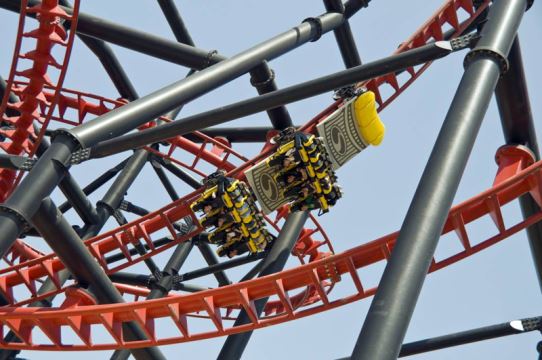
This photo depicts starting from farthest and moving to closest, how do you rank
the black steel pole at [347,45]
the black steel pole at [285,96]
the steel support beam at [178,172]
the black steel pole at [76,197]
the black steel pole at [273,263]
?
the steel support beam at [178,172] → the black steel pole at [347,45] → the black steel pole at [76,197] → the black steel pole at [273,263] → the black steel pole at [285,96]

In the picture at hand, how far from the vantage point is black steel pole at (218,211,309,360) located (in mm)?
7742

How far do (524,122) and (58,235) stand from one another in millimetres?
3547

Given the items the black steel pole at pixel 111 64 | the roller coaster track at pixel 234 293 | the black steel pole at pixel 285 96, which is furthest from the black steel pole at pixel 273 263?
the black steel pole at pixel 111 64

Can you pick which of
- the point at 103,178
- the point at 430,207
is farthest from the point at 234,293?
the point at 103,178

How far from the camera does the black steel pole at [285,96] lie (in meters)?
→ 6.63

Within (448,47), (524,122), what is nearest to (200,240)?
(524,122)

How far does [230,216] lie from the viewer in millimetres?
8992

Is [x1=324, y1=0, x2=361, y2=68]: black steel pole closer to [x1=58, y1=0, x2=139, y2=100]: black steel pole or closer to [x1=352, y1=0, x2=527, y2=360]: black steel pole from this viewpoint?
[x1=58, y1=0, x2=139, y2=100]: black steel pole

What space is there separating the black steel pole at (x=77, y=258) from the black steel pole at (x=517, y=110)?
3057 millimetres

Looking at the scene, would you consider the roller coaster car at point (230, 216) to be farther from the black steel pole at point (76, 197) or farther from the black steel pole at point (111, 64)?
the black steel pole at point (111, 64)

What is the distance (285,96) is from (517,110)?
2042 millimetres

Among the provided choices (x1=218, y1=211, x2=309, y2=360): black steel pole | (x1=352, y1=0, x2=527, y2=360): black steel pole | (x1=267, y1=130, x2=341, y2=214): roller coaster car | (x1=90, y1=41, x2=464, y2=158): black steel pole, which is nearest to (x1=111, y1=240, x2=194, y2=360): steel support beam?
(x1=218, y1=211, x2=309, y2=360): black steel pole

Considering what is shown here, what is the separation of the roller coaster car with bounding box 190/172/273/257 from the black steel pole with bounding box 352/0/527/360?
10.3 feet

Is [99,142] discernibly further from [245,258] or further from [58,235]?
[245,258]
